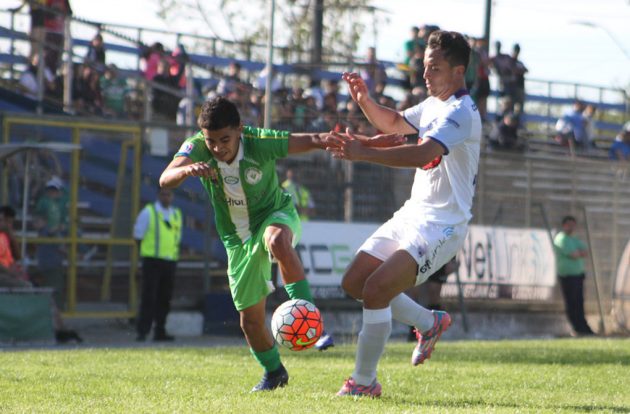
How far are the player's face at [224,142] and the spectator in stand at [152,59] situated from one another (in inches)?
509

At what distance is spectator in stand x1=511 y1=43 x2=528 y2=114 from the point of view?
28.0m

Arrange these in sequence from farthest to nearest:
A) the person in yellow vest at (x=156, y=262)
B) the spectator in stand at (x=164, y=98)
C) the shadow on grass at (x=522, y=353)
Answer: the spectator in stand at (x=164, y=98)
the person in yellow vest at (x=156, y=262)
the shadow on grass at (x=522, y=353)

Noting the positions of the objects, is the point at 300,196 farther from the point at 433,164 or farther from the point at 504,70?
the point at 433,164

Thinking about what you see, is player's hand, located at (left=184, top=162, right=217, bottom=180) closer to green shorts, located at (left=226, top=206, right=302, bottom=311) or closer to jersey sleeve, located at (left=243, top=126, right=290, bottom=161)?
jersey sleeve, located at (left=243, top=126, right=290, bottom=161)

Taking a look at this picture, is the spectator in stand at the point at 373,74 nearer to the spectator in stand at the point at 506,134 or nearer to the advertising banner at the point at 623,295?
the spectator in stand at the point at 506,134

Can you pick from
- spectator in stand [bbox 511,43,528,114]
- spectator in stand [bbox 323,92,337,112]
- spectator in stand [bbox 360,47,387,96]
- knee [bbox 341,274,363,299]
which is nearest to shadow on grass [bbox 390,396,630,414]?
knee [bbox 341,274,363,299]

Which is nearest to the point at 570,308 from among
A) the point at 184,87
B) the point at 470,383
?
the point at 184,87

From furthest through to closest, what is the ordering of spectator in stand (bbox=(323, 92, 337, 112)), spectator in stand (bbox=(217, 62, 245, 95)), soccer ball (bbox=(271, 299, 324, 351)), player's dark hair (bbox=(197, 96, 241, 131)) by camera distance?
1. spectator in stand (bbox=(323, 92, 337, 112))
2. spectator in stand (bbox=(217, 62, 245, 95))
3. player's dark hair (bbox=(197, 96, 241, 131))
4. soccer ball (bbox=(271, 299, 324, 351))

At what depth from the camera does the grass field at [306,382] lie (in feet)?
26.6

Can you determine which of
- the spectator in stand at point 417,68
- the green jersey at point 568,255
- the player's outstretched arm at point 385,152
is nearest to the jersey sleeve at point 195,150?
the player's outstretched arm at point 385,152

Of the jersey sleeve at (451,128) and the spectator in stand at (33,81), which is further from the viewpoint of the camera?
the spectator in stand at (33,81)

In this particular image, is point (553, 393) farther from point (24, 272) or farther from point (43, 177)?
point (43, 177)

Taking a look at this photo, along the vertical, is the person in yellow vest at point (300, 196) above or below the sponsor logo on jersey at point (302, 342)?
above

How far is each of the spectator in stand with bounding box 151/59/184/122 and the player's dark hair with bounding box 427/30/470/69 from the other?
12.8m
